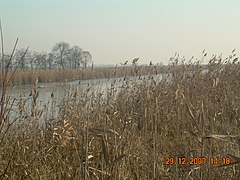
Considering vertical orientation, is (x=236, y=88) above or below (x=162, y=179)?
above

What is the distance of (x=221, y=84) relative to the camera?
15.9 ft

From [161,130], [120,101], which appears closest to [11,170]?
[161,130]

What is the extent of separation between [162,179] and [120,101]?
129 inches

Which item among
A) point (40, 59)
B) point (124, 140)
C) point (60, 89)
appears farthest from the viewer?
point (40, 59)

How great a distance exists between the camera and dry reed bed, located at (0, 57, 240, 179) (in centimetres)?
165

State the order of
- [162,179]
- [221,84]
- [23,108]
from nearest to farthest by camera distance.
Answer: [162,179]
[23,108]
[221,84]

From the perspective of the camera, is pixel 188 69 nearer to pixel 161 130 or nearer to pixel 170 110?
pixel 170 110

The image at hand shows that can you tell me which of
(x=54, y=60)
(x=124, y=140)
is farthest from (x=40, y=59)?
(x=124, y=140)

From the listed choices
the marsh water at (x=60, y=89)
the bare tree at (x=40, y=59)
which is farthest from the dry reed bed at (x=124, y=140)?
the bare tree at (x=40, y=59)

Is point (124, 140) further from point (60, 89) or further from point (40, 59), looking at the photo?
point (40, 59)

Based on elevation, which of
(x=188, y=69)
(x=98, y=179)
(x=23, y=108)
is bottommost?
(x=98, y=179)

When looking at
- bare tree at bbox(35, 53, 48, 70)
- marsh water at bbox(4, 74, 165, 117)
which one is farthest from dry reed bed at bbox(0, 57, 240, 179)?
bare tree at bbox(35, 53, 48, 70)

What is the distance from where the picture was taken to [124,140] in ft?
6.63

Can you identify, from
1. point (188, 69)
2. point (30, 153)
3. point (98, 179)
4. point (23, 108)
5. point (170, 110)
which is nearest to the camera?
point (98, 179)
